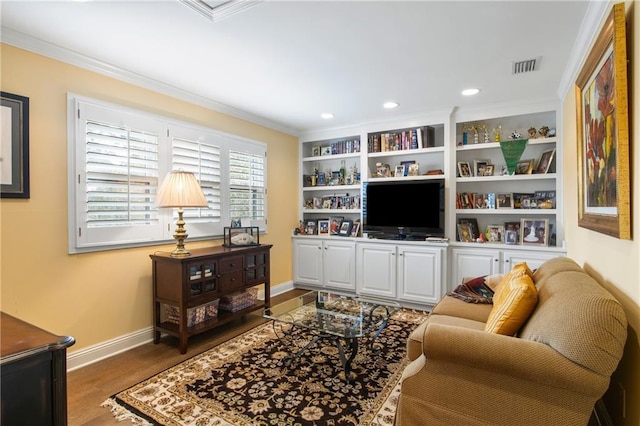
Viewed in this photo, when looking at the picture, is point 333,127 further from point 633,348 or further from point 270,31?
point 633,348

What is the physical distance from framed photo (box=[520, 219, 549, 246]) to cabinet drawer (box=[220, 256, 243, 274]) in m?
3.08

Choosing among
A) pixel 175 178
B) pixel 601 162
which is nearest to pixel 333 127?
pixel 175 178

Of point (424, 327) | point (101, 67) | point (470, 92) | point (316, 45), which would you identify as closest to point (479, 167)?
point (470, 92)

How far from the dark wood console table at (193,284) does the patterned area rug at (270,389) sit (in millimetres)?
356

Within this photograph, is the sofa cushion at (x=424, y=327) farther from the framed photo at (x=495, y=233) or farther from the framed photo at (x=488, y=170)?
the framed photo at (x=488, y=170)

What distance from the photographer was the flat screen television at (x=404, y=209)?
3.93 meters

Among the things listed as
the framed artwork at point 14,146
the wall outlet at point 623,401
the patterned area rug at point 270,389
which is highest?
the framed artwork at point 14,146

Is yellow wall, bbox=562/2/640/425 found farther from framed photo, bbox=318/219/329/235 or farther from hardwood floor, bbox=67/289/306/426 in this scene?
framed photo, bbox=318/219/329/235

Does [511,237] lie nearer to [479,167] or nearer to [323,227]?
[479,167]

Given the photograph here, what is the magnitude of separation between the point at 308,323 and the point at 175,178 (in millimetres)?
1705

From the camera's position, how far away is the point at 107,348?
2.73 m

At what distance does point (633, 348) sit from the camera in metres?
1.42

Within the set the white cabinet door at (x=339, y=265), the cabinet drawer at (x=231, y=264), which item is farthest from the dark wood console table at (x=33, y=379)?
the white cabinet door at (x=339, y=265)

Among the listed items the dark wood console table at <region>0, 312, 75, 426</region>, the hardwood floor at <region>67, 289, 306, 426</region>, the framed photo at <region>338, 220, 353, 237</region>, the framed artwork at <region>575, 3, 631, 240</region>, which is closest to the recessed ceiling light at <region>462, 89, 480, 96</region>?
the framed artwork at <region>575, 3, 631, 240</region>
